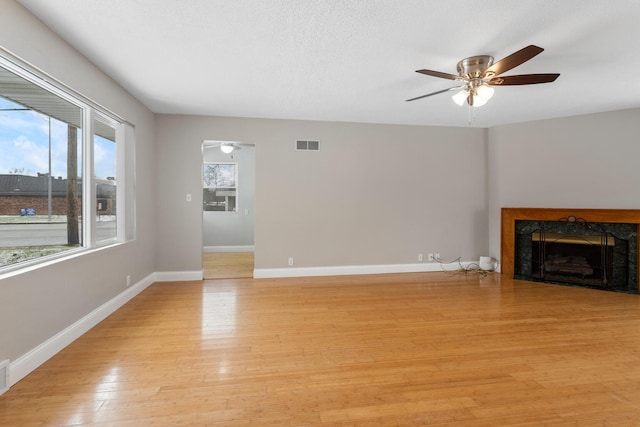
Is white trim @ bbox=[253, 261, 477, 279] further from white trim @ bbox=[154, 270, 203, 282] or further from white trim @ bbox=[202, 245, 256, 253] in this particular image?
white trim @ bbox=[202, 245, 256, 253]

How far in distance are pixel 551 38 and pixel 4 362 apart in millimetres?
4321

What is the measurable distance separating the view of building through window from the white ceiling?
1.86 feet

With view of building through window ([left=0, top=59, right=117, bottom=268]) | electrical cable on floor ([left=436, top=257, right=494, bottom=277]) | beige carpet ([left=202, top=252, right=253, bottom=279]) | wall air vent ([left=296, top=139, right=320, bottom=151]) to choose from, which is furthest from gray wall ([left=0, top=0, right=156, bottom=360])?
electrical cable on floor ([left=436, top=257, right=494, bottom=277])

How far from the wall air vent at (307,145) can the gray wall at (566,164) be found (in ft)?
9.92

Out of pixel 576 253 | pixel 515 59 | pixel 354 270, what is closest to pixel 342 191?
pixel 354 270

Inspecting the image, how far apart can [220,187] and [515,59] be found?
632 cm

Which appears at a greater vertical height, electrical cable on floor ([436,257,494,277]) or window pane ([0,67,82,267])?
window pane ([0,67,82,267])

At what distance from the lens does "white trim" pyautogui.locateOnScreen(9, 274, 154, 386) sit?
1940 mm

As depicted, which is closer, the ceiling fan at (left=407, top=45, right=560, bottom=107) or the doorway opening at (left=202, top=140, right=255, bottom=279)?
the ceiling fan at (left=407, top=45, right=560, bottom=107)

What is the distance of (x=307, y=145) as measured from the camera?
4.73 meters


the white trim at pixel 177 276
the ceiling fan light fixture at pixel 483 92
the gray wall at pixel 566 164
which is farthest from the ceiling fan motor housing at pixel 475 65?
the white trim at pixel 177 276

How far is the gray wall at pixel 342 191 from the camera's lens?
4.46 m

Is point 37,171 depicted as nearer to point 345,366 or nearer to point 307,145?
point 345,366

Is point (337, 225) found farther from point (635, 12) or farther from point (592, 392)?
point (635, 12)
